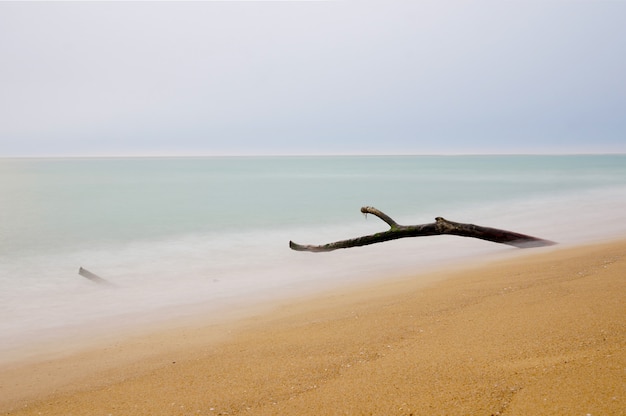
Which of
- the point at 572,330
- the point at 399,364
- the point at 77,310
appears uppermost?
the point at 572,330

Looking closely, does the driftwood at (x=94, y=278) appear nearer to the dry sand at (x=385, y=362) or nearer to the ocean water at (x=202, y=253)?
the ocean water at (x=202, y=253)

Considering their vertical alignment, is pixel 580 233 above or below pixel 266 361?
above

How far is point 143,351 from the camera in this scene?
4289mm

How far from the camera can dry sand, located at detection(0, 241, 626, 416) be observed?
8.20 ft

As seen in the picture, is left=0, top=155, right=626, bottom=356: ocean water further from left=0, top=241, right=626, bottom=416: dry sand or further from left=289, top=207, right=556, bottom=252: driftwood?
left=0, top=241, right=626, bottom=416: dry sand

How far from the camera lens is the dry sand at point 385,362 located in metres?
2.50

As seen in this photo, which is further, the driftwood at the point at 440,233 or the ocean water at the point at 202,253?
the driftwood at the point at 440,233

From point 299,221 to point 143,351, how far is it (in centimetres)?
1344

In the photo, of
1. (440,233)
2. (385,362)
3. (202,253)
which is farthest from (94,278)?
(385,362)

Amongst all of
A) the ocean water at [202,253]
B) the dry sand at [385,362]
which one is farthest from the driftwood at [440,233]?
the dry sand at [385,362]

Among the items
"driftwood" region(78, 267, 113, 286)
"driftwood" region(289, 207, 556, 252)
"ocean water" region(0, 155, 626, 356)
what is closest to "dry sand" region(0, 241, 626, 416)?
"ocean water" region(0, 155, 626, 356)

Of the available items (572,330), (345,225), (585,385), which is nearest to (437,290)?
(572,330)

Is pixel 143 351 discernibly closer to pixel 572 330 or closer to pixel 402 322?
pixel 402 322

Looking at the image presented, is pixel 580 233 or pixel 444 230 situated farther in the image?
pixel 580 233
